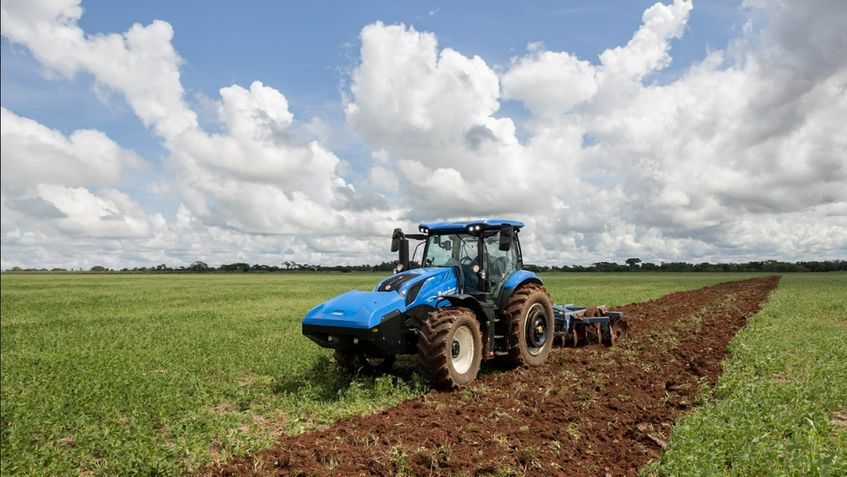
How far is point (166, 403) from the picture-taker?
26.4 ft

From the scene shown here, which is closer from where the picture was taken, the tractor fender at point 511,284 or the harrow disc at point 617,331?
the tractor fender at point 511,284

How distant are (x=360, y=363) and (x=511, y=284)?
3.21 meters

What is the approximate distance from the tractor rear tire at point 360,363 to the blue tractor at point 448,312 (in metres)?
0.02

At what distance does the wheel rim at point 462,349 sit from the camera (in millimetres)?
8281

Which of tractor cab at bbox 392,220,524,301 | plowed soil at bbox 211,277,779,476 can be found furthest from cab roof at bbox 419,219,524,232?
plowed soil at bbox 211,277,779,476

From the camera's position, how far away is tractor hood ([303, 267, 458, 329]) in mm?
7660

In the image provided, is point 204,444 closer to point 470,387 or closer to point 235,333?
point 470,387

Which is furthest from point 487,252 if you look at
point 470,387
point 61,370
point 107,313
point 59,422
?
point 107,313

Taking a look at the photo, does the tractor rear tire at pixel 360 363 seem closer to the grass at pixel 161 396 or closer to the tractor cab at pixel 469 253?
the grass at pixel 161 396

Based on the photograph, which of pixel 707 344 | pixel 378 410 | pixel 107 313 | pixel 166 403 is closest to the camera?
pixel 378 410

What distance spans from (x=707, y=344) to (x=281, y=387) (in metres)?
9.65

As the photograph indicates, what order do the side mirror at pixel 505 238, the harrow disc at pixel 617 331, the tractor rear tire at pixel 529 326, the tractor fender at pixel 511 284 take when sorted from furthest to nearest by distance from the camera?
the harrow disc at pixel 617 331
the tractor fender at pixel 511 284
the tractor rear tire at pixel 529 326
the side mirror at pixel 505 238

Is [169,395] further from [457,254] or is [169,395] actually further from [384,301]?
[457,254]

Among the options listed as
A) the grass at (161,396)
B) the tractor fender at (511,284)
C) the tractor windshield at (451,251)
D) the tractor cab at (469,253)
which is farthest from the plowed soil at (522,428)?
the tractor windshield at (451,251)
